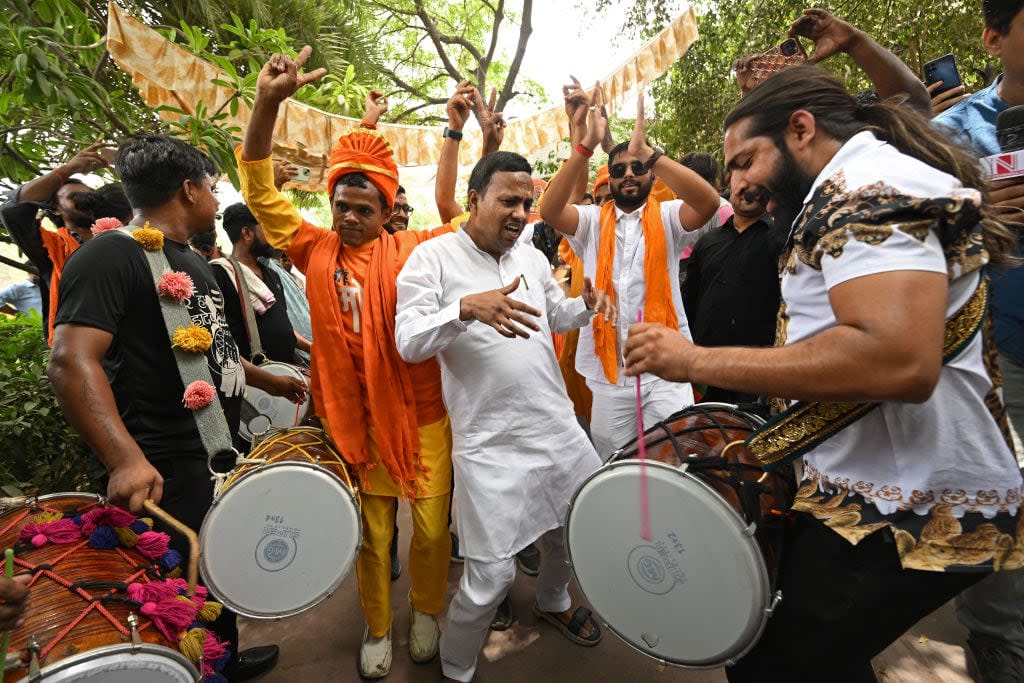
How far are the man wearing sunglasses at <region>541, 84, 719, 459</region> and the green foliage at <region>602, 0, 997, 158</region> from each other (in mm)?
2869

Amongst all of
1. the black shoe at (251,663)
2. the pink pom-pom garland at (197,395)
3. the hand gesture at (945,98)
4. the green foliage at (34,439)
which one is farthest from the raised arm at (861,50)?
the green foliage at (34,439)

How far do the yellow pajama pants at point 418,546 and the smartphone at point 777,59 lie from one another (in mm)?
2143

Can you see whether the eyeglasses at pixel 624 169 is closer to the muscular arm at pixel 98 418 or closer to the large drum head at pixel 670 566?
the large drum head at pixel 670 566

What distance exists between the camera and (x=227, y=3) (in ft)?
24.8

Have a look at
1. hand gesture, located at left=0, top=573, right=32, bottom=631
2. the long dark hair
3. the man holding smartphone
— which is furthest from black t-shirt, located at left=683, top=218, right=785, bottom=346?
hand gesture, located at left=0, top=573, right=32, bottom=631

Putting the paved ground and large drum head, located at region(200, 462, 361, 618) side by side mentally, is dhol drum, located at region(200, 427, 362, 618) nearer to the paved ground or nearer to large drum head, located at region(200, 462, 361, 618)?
large drum head, located at region(200, 462, 361, 618)

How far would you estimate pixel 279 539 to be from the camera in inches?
76.6

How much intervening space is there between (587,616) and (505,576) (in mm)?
722

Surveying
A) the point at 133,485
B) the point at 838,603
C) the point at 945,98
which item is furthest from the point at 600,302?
the point at 945,98

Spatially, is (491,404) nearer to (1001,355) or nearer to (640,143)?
(640,143)

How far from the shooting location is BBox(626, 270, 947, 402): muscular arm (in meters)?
1.00

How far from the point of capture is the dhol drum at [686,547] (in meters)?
1.40

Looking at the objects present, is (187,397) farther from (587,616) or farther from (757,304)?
(757,304)

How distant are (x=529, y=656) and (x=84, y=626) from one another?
186 centimetres
